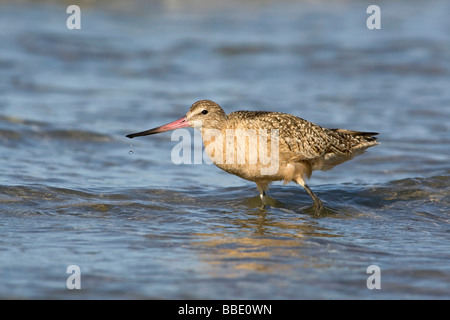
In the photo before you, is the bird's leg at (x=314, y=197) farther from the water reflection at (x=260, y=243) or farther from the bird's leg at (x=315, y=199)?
the water reflection at (x=260, y=243)

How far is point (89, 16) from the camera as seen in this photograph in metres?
17.9

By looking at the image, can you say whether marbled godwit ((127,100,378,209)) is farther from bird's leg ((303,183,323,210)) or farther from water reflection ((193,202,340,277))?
water reflection ((193,202,340,277))

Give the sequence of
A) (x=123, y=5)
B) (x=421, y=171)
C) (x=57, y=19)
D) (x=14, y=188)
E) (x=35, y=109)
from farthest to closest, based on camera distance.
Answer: (x=123, y=5)
(x=57, y=19)
(x=35, y=109)
(x=421, y=171)
(x=14, y=188)

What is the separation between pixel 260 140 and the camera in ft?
22.2

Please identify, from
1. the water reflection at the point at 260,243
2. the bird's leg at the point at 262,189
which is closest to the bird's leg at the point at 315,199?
the water reflection at the point at 260,243

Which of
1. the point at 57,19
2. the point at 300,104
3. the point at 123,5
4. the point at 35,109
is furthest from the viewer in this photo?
the point at 123,5

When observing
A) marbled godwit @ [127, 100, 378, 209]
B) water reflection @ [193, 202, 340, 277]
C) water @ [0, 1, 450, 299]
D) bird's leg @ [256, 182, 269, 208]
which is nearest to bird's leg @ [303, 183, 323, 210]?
marbled godwit @ [127, 100, 378, 209]

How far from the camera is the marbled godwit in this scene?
6.66 m

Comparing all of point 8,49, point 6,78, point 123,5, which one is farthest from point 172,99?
point 123,5

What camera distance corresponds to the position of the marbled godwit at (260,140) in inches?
262

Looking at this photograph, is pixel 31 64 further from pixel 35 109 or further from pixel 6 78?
pixel 35 109

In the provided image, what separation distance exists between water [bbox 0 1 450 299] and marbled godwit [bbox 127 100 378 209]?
1.42ft
